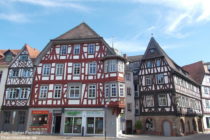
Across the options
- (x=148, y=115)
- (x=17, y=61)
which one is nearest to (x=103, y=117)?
(x=148, y=115)

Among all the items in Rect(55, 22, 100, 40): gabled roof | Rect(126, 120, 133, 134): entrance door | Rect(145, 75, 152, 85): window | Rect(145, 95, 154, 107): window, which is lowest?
Rect(126, 120, 133, 134): entrance door

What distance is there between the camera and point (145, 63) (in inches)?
1117

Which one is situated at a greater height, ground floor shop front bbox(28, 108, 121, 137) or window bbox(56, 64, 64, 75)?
window bbox(56, 64, 64, 75)

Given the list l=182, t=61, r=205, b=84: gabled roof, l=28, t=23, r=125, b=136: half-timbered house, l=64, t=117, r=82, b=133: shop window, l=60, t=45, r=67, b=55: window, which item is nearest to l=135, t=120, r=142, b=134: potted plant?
l=28, t=23, r=125, b=136: half-timbered house

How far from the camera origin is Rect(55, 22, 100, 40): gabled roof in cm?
2373

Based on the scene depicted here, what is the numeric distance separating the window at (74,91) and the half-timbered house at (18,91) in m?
5.58

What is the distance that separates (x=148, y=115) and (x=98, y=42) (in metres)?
12.7

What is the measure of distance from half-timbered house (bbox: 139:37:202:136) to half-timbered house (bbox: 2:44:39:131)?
1627cm

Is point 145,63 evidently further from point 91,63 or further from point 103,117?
point 103,117

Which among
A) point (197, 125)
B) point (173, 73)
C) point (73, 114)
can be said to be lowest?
point (197, 125)

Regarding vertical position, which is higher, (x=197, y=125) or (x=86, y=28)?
(x=86, y=28)

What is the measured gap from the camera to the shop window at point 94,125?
20.2m

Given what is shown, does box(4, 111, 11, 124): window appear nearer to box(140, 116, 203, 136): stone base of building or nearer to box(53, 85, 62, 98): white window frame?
box(53, 85, 62, 98): white window frame

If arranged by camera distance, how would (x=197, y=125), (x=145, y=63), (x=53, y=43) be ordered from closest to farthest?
(x=53, y=43), (x=145, y=63), (x=197, y=125)
